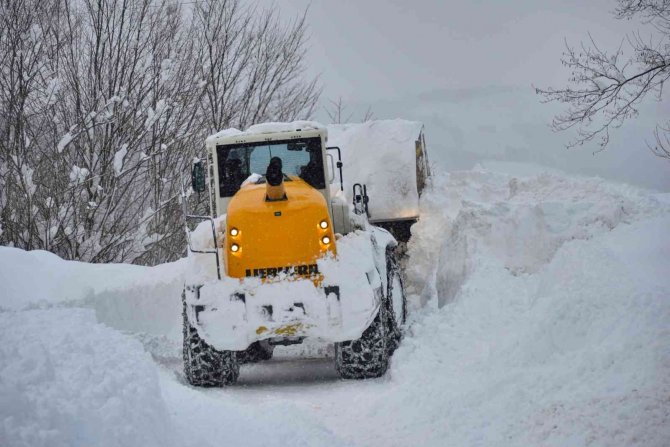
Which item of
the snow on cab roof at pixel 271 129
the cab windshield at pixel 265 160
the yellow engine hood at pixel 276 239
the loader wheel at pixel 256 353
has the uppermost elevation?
the snow on cab roof at pixel 271 129

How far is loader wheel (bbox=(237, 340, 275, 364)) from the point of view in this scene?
10758mm

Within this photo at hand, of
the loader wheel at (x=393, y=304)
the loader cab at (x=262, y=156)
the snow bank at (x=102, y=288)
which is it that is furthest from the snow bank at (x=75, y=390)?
the snow bank at (x=102, y=288)

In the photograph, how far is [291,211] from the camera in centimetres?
855

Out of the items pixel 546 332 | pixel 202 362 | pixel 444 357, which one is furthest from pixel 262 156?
pixel 546 332

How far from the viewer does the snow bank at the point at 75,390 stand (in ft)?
12.3

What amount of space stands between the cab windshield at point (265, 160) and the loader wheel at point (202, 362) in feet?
6.45

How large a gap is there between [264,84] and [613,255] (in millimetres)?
10929

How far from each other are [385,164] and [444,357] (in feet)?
26.7

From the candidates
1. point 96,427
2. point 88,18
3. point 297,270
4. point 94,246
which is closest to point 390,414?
point 297,270

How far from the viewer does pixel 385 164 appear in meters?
16.6

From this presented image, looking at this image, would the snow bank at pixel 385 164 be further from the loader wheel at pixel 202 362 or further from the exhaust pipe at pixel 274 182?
the loader wheel at pixel 202 362

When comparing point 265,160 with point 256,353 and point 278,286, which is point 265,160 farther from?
point 256,353

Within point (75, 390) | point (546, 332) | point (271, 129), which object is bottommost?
point (546, 332)

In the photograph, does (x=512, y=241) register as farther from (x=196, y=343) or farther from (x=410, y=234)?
(x=196, y=343)
